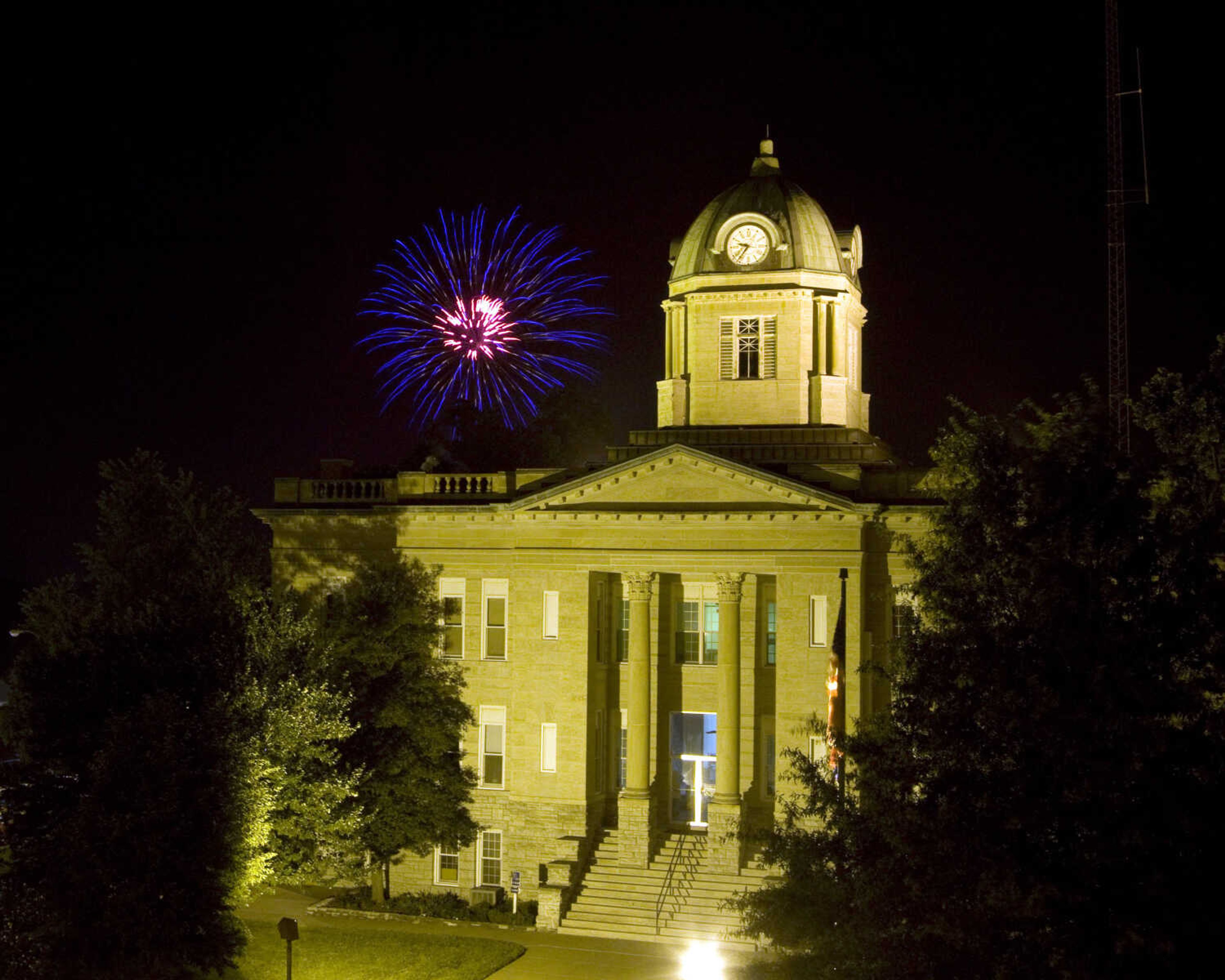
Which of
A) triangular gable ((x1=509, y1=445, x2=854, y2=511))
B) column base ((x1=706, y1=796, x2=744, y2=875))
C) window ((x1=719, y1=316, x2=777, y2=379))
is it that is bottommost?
column base ((x1=706, y1=796, x2=744, y2=875))

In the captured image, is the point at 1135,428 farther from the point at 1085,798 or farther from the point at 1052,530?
the point at 1085,798

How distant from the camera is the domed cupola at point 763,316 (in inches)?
1775

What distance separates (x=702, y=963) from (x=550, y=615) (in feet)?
37.3

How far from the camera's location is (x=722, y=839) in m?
40.2

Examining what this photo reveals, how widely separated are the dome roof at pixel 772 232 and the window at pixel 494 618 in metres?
10.6

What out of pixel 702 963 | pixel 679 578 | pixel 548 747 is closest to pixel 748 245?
pixel 679 578

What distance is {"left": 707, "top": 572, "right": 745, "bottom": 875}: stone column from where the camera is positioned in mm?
40875

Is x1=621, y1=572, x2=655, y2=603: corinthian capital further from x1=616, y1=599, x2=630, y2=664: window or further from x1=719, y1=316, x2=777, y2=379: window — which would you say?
x1=719, y1=316, x2=777, y2=379: window

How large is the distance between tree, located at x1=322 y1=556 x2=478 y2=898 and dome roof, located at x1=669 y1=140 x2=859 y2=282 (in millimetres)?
12520

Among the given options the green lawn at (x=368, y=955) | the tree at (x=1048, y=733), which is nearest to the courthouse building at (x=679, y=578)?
the green lawn at (x=368, y=955)

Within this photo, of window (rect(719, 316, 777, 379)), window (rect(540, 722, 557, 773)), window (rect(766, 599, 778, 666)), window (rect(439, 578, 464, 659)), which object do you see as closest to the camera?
window (rect(540, 722, 557, 773))

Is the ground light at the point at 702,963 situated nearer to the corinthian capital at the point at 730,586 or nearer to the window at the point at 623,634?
the corinthian capital at the point at 730,586

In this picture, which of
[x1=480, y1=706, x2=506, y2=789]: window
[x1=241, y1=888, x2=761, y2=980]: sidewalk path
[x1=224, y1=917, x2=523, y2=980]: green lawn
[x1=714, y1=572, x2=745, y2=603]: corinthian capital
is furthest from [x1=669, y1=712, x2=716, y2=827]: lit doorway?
[x1=224, y1=917, x2=523, y2=980]: green lawn

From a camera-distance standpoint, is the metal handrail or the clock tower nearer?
the metal handrail
